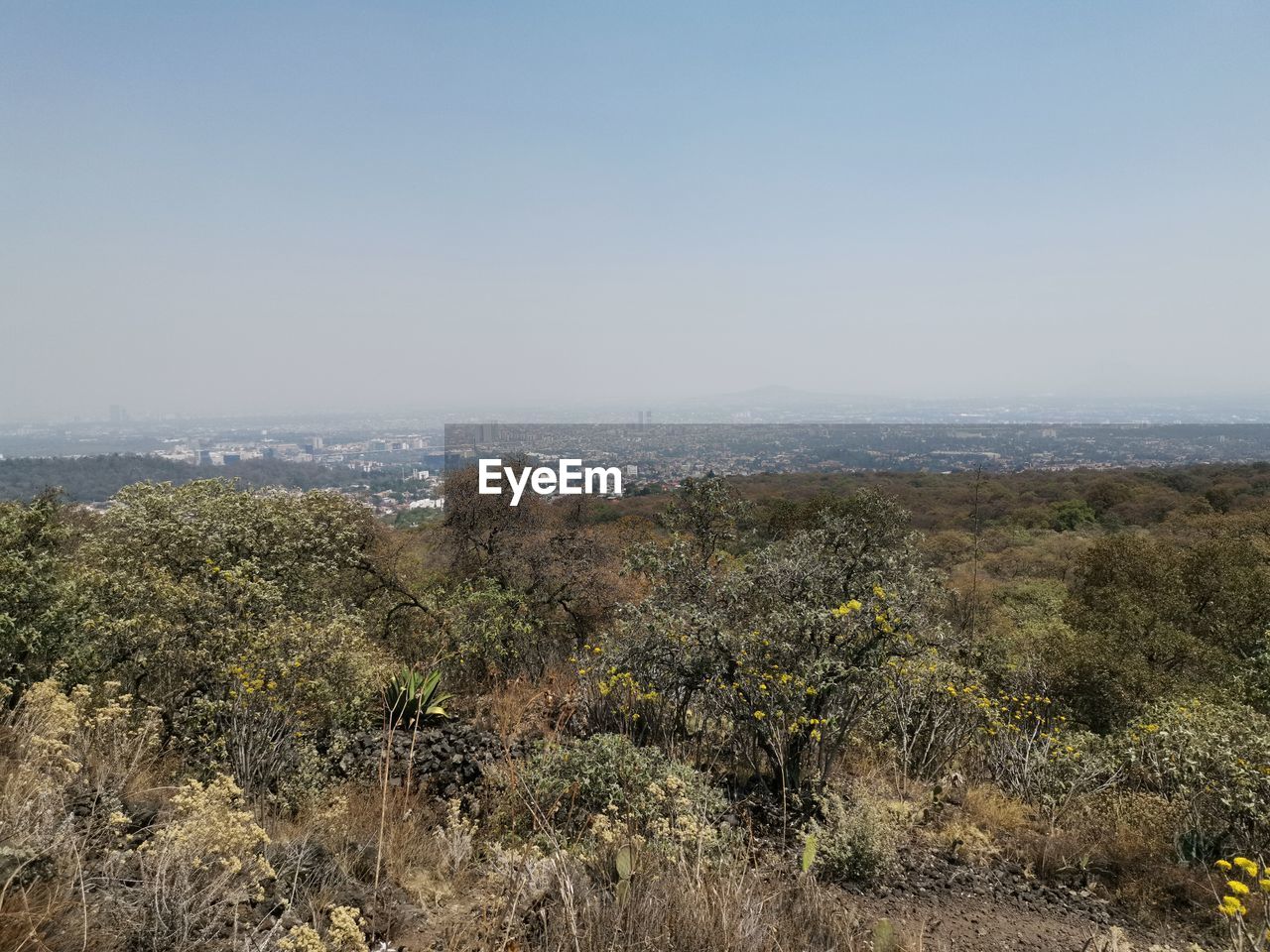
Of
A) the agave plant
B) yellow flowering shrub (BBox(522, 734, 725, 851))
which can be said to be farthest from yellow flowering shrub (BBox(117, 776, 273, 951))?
the agave plant

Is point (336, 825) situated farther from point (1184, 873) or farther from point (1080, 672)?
point (1080, 672)

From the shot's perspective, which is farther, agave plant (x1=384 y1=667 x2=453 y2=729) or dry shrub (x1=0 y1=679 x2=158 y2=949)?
agave plant (x1=384 y1=667 x2=453 y2=729)

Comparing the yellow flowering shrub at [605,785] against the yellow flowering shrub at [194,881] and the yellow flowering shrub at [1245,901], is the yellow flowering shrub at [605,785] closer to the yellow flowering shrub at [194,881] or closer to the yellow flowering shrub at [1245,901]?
the yellow flowering shrub at [194,881]

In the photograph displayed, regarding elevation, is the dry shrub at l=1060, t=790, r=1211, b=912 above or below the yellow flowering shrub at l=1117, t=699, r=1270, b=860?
below

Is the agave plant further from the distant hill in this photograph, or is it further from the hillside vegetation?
the distant hill

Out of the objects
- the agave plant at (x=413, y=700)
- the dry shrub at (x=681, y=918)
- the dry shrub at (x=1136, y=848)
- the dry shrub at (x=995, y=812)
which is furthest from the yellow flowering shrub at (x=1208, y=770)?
the agave plant at (x=413, y=700)

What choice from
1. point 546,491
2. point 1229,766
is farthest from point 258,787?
point 546,491
